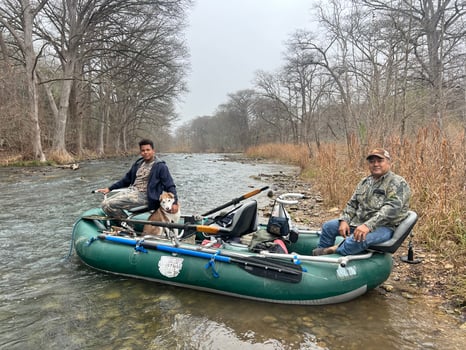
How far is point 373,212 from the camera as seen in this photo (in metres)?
3.83

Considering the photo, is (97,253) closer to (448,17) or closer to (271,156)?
(448,17)

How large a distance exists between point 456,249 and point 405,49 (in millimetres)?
5615

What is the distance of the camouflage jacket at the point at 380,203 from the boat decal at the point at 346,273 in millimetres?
462

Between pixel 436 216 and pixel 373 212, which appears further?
pixel 436 216

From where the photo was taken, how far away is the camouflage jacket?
3.54m

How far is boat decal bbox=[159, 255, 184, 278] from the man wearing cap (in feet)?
5.14

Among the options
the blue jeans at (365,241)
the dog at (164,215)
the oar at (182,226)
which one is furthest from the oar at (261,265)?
the dog at (164,215)

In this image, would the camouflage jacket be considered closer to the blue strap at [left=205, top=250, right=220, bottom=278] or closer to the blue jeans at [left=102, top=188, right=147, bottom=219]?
the blue strap at [left=205, top=250, right=220, bottom=278]

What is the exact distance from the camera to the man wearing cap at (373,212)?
355cm

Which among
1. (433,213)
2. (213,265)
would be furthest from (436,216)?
(213,265)

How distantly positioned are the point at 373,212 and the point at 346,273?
0.78m

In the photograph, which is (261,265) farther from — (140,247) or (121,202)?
(121,202)

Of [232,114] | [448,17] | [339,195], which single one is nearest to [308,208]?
[339,195]

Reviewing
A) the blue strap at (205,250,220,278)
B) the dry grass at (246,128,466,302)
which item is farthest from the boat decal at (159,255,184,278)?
the dry grass at (246,128,466,302)
